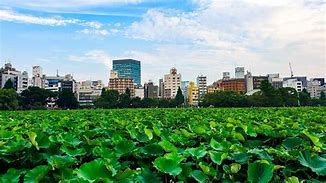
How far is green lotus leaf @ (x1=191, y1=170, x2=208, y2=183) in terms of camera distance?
149cm

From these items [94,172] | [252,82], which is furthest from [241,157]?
[252,82]

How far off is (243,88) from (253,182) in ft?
361

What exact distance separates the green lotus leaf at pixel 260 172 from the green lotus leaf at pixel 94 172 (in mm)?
569

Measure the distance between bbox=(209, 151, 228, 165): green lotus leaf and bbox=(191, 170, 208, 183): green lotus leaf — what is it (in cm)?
14

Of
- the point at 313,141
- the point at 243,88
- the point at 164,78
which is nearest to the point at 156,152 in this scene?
the point at 313,141

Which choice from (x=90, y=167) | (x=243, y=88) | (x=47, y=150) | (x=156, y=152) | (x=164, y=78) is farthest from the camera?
(x=164, y=78)

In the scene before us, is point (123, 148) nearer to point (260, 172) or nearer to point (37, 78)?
point (260, 172)

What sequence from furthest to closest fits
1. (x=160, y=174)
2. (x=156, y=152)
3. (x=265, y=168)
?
(x=156, y=152), (x=160, y=174), (x=265, y=168)

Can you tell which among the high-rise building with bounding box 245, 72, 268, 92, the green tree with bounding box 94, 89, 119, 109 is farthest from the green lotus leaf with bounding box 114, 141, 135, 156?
the high-rise building with bounding box 245, 72, 268, 92

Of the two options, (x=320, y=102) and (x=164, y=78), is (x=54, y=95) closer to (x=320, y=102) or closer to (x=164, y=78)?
(x=320, y=102)

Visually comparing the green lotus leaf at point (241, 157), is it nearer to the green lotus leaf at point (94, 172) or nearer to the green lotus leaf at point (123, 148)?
the green lotus leaf at point (123, 148)

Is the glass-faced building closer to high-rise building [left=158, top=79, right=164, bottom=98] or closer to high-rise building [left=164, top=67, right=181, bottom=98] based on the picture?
high-rise building [left=158, top=79, right=164, bottom=98]

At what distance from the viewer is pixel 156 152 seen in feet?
6.05

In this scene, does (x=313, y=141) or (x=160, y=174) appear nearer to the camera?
(x=160, y=174)
